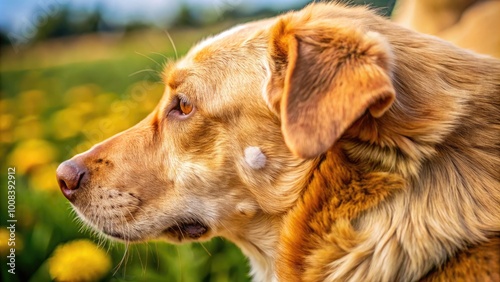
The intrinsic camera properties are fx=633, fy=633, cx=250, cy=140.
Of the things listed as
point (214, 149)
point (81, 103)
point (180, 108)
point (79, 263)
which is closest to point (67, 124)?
point (81, 103)

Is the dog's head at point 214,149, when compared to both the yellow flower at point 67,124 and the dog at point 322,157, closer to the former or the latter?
the dog at point 322,157

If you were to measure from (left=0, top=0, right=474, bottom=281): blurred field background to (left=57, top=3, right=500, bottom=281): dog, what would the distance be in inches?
19.9

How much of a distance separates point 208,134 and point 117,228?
594 millimetres

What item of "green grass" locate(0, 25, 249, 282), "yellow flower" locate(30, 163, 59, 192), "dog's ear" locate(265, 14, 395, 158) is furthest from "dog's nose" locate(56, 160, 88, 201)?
"yellow flower" locate(30, 163, 59, 192)

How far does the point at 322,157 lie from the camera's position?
2.40 metres

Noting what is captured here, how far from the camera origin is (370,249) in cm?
225

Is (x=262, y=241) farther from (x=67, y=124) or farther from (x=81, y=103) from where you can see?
(x=81, y=103)

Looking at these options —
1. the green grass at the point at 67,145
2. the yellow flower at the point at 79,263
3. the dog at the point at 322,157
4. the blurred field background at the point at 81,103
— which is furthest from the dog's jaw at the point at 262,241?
the yellow flower at the point at 79,263

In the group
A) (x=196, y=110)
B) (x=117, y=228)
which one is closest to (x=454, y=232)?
(x=196, y=110)

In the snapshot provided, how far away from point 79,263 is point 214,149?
1.42 m

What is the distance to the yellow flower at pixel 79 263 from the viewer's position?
11.5ft

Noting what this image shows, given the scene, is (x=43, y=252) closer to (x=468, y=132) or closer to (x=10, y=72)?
(x=10, y=72)

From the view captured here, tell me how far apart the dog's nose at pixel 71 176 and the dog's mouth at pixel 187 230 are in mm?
441

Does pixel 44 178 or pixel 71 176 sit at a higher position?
pixel 71 176
